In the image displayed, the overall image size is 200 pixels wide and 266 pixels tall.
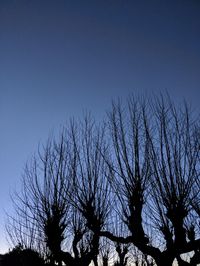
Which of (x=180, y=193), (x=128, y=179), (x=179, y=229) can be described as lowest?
(x=179, y=229)

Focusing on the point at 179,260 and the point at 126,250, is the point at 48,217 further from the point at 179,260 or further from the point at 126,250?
the point at 126,250

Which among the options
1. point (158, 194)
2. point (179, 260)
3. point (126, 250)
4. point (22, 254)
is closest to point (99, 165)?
point (158, 194)

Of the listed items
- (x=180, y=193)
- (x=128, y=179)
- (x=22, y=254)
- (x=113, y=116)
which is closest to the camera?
(x=180, y=193)

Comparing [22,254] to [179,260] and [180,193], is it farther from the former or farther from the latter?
[180,193]

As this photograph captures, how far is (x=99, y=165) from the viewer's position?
10633 millimetres

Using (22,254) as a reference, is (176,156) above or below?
above

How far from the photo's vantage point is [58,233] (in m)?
11.4

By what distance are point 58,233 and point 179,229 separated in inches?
190

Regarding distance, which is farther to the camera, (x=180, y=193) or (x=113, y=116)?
(x=113, y=116)

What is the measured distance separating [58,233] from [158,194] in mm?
4568

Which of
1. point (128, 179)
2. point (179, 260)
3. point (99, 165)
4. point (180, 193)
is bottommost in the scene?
point (179, 260)

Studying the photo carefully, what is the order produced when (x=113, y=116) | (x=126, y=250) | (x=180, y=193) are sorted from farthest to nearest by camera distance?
(x=126, y=250), (x=113, y=116), (x=180, y=193)

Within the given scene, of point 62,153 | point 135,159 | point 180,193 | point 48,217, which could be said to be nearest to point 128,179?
point 135,159

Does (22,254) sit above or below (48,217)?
below
